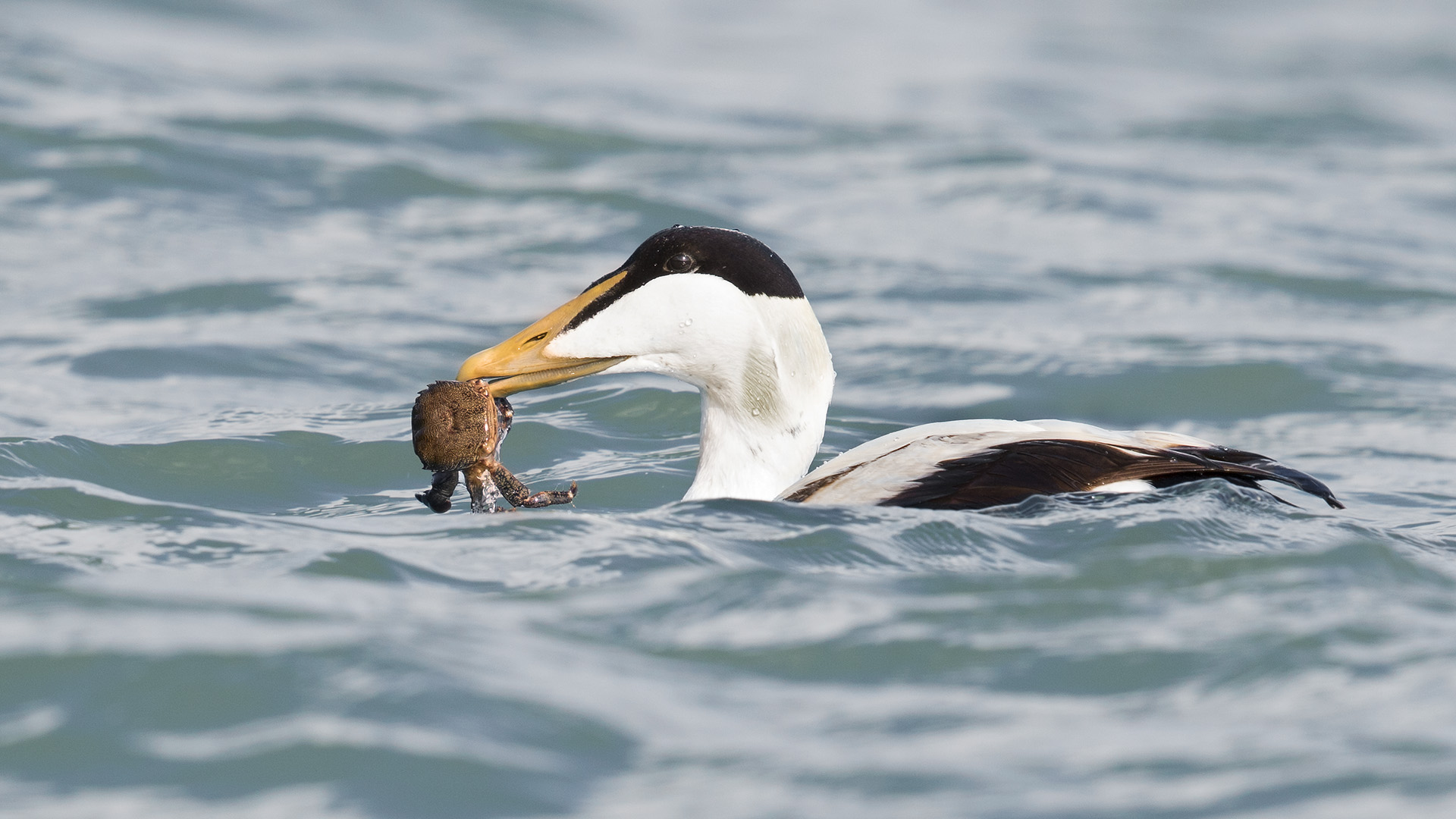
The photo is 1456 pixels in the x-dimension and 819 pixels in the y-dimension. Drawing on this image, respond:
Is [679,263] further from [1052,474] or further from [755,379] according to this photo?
[1052,474]

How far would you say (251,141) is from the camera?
14.5 m

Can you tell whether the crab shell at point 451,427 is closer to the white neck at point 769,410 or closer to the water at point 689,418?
the water at point 689,418

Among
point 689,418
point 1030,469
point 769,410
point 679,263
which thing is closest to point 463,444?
point 679,263

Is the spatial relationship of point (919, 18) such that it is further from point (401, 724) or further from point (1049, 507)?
point (401, 724)

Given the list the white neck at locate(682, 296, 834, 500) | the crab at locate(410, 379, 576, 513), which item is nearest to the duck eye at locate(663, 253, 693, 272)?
the white neck at locate(682, 296, 834, 500)

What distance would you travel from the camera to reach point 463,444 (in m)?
5.37

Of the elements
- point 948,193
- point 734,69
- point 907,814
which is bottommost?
point 907,814

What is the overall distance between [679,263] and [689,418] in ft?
10.1

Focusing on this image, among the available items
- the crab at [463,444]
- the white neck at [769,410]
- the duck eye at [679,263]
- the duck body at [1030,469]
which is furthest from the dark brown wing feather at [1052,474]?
the crab at [463,444]

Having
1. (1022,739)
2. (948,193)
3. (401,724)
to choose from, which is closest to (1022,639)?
(1022,739)

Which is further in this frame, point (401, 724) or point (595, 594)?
point (595, 594)

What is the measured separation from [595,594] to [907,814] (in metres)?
1.53

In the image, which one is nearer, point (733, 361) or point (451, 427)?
point (451, 427)

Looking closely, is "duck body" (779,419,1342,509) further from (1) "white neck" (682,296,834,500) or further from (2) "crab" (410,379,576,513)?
(2) "crab" (410,379,576,513)
